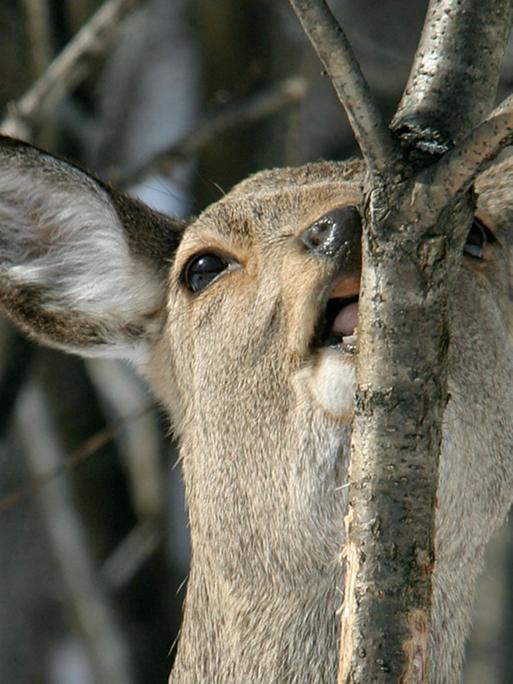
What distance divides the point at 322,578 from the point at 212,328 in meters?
0.79

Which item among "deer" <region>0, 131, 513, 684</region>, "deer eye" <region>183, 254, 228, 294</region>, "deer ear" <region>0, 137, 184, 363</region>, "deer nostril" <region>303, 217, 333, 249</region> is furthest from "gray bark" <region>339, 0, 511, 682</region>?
"deer ear" <region>0, 137, 184, 363</region>

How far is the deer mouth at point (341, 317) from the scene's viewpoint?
3.99 metres

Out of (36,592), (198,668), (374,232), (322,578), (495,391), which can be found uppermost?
(374,232)

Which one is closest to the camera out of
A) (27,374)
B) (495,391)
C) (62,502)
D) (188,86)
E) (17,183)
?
(495,391)

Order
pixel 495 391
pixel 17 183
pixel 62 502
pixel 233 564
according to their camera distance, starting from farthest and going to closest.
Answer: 1. pixel 62 502
2. pixel 17 183
3. pixel 233 564
4. pixel 495 391

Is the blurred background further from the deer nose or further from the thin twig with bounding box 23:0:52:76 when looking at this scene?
the deer nose

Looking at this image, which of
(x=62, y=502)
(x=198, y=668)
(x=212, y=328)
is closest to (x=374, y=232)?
(x=212, y=328)

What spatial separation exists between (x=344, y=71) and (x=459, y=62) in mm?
409

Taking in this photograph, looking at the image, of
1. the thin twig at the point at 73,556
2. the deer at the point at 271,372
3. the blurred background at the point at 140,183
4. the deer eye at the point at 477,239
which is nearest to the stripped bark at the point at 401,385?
the deer at the point at 271,372

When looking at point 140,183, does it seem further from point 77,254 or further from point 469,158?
point 469,158

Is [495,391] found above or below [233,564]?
above

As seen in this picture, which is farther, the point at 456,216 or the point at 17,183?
the point at 17,183

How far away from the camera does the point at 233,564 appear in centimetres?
465

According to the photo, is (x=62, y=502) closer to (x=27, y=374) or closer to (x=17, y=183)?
(x=27, y=374)
